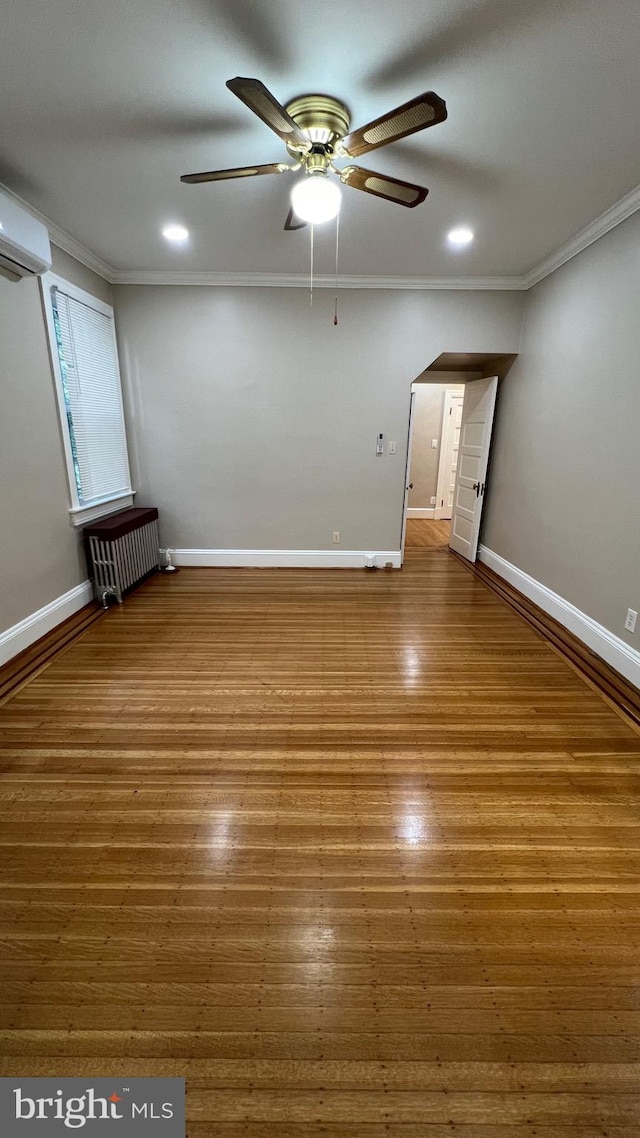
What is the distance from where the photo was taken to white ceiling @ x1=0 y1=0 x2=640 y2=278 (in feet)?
5.19

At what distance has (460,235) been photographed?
3271 mm

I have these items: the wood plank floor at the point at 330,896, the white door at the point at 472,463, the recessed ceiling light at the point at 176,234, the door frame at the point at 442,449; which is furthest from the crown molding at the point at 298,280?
the wood plank floor at the point at 330,896

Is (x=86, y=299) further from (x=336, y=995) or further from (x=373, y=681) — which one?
(x=336, y=995)

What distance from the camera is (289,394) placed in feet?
15.1

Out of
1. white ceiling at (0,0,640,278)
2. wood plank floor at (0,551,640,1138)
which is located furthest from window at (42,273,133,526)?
→ wood plank floor at (0,551,640,1138)

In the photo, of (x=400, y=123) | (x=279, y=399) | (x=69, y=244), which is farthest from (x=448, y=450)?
(x=400, y=123)

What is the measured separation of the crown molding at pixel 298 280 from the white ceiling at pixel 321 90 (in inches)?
38.8

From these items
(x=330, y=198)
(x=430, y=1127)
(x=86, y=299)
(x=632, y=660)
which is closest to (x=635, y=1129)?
(x=430, y=1127)

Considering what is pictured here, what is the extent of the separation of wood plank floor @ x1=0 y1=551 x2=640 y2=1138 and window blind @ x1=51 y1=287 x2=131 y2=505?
1.97 m

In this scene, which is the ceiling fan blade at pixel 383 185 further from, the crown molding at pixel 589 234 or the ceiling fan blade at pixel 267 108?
the crown molding at pixel 589 234

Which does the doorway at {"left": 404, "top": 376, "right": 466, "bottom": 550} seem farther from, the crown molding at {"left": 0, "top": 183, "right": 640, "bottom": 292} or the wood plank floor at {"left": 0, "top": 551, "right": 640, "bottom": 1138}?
the wood plank floor at {"left": 0, "top": 551, "right": 640, "bottom": 1138}

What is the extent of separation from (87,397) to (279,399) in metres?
1.79

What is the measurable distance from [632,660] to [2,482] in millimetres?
4249

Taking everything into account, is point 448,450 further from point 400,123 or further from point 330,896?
point 330,896
